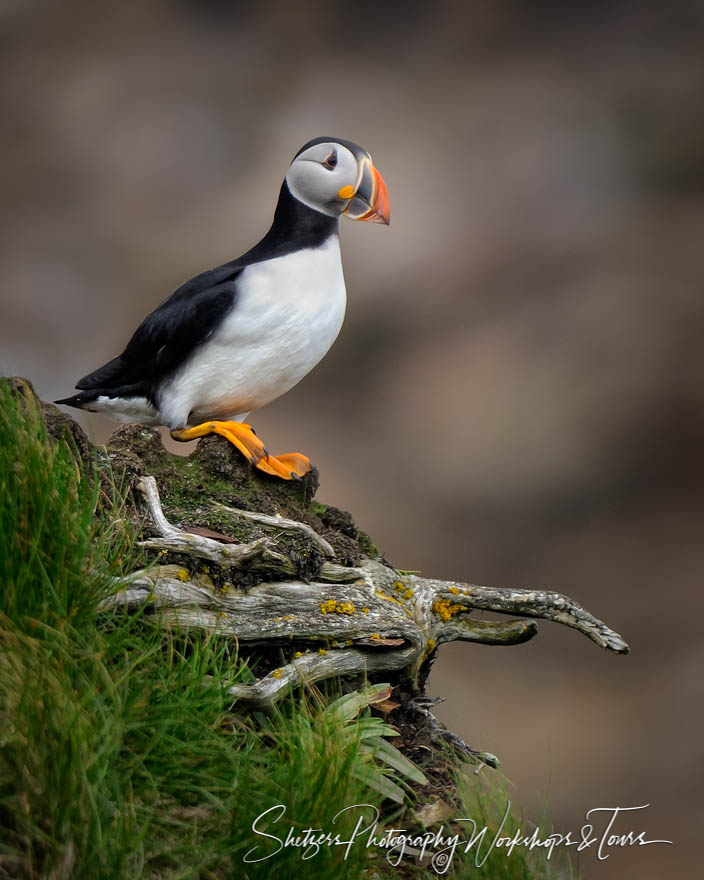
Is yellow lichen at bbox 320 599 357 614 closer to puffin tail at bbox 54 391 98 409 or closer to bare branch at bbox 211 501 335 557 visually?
bare branch at bbox 211 501 335 557

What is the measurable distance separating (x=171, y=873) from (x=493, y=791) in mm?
873

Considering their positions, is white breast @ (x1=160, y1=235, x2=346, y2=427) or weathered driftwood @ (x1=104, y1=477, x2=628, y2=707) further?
→ white breast @ (x1=160, y1=235, x2=346, y2=427)

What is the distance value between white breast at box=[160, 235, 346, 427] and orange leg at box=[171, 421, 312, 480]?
177 millimetres

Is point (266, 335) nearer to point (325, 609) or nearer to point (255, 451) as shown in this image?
point (255, 451)

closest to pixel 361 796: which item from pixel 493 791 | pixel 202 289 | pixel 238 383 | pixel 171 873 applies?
pixel 493 791

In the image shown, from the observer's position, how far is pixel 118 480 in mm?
3002

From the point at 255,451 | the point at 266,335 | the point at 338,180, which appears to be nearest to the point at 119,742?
the point at 255,451

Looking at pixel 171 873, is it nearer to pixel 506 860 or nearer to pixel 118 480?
pixel 506 860

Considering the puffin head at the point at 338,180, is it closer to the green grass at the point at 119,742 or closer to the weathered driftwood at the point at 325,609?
the weathered driftwood at the point at 325,609

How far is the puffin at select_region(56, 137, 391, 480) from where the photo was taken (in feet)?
11.5

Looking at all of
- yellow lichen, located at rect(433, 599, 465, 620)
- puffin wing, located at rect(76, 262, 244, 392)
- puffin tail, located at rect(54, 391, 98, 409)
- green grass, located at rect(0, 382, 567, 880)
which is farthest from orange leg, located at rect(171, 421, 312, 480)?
green grass, located at rect(0, 382, 567, 880)

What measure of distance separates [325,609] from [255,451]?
65 cm

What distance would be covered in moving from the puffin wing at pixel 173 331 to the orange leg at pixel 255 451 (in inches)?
12.3

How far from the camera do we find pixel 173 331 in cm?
360
